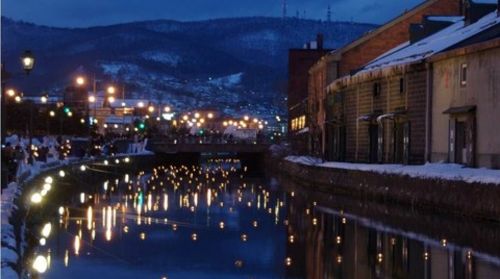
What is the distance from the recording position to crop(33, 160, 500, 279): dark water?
21156 millimetres

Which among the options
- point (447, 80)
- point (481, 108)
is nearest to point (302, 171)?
point (447, 80)

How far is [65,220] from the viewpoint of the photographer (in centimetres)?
3481

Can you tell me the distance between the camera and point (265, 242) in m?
27.7

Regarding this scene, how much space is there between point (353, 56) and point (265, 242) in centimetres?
4859

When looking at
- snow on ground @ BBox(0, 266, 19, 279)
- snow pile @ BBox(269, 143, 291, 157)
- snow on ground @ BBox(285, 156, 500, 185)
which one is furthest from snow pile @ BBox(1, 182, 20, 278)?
snow pile @ BBox(269, 143, 291, 157)

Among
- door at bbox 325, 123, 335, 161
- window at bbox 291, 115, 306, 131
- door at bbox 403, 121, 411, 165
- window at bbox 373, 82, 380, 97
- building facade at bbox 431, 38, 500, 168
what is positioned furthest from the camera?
window at bbox 291, 115, 306, 131

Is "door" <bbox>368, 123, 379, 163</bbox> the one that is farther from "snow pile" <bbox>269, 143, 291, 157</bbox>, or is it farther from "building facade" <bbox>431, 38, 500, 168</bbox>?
"snow pile" <bbox>269, 143, 291, 157</bbox>

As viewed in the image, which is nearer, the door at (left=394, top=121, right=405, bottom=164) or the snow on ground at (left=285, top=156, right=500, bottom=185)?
the snow on ground at (left=285, top=156, right=500, bottom=185)

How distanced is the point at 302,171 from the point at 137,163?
36.0 metres

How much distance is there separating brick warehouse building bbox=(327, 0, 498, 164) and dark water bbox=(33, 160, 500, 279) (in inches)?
298

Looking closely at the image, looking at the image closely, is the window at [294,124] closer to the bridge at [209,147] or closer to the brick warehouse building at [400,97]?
the bridge at [209,147]

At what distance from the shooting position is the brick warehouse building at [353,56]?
68812mm

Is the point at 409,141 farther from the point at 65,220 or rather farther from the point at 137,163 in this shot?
the point at 137,163

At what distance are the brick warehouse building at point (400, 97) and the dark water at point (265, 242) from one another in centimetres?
758
